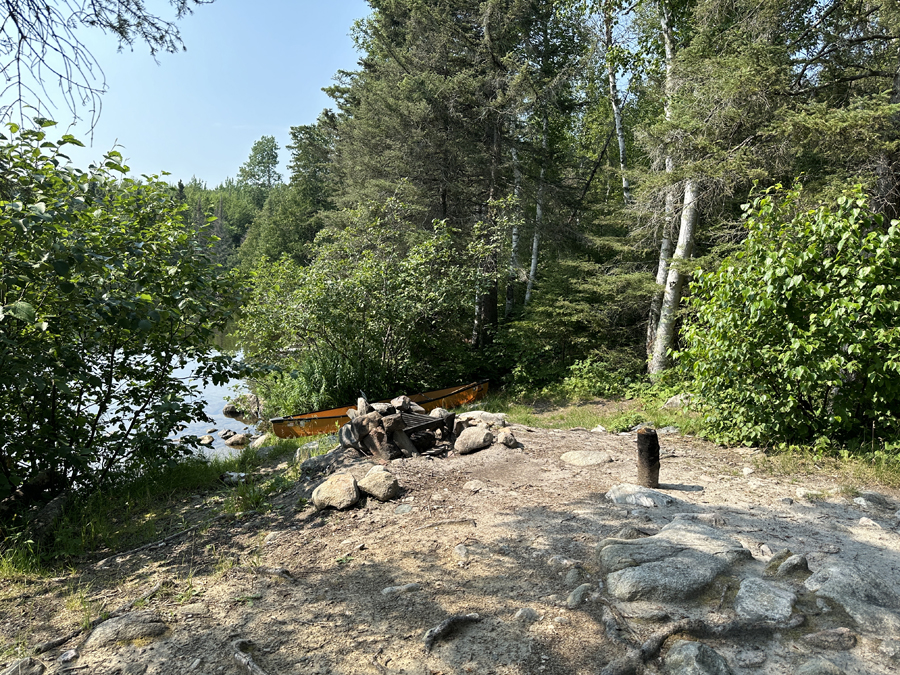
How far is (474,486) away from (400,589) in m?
2.07

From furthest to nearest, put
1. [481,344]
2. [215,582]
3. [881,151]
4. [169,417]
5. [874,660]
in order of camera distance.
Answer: [481,344]
[881,151]
[169,417]
[215,582]
[874,660]

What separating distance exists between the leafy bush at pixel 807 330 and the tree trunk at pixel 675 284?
13.3 ft

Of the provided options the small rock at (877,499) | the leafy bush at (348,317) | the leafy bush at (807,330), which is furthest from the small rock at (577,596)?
the leafy bush at (348,317)

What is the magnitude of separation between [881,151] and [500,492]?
7139 mm

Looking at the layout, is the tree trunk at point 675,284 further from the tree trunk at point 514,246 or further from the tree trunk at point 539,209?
the tree trunk at point 539,209

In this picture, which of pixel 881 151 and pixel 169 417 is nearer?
pixel 169 417

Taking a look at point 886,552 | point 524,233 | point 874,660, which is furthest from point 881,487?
point 524,233

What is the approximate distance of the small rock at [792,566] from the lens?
3.18 metres

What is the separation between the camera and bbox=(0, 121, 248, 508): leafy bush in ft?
14.3

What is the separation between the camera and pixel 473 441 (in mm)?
6727

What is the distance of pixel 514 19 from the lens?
14195mm

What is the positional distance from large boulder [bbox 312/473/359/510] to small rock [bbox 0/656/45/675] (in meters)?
2.45

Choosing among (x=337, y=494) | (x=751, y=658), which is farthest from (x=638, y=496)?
(x=337, y=494)

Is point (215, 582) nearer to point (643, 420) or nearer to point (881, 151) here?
point (643, 420)
